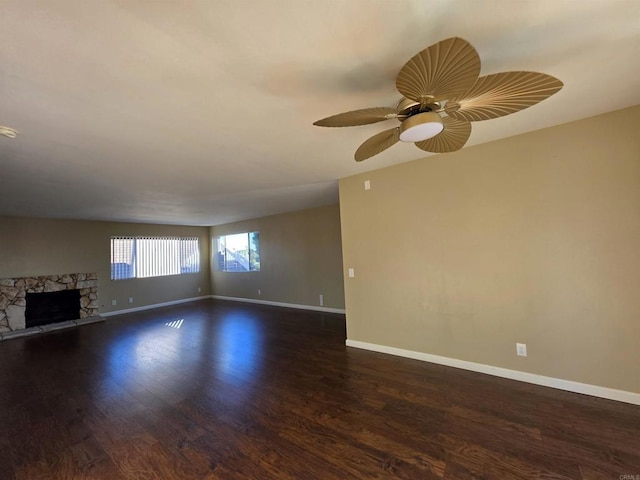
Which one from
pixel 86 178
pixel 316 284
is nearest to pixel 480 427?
pixel 316 284

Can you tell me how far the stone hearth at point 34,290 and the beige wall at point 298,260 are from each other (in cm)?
328

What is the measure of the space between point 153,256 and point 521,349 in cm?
818

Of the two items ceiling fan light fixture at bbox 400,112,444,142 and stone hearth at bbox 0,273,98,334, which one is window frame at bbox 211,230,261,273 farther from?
ceiling fan light fixture at bbox 400,112,444,142

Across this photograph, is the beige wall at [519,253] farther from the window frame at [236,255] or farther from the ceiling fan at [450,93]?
the window frame at [236,255]

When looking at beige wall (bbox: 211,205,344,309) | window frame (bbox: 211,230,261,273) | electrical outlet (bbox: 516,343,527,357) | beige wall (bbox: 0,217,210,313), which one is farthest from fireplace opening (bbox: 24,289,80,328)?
electrical outlet (bbox: 516,343,527,357)

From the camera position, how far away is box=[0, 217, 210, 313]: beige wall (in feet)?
17.7

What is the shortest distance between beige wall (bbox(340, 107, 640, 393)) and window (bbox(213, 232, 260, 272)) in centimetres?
446

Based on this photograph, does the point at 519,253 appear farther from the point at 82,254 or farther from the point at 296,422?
the point at 82,254

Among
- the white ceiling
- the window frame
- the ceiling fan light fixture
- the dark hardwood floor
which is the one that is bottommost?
the dark hardwood floor

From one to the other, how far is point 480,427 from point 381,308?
1634 millimetres

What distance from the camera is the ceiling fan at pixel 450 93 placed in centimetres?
108

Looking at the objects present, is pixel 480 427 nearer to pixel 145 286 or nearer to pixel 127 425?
pixel 127 425

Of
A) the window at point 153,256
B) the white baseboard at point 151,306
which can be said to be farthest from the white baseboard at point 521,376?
the window at point 153,256

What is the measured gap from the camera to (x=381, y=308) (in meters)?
3.47
